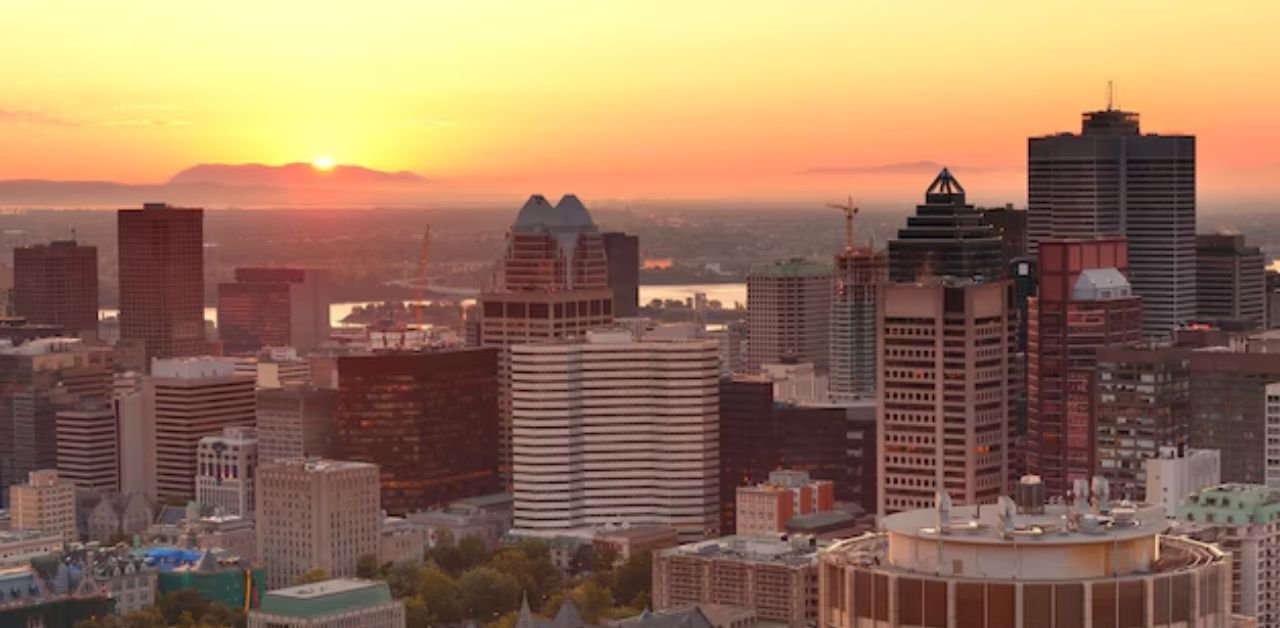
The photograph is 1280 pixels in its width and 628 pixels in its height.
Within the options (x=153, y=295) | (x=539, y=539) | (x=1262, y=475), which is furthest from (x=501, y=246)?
(x=1262, y=475)

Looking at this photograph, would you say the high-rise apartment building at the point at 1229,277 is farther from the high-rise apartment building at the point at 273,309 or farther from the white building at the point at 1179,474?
the high-rise apartment building at the point at 273,309

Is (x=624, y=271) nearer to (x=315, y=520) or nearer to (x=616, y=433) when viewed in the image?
(x=616, y=433)

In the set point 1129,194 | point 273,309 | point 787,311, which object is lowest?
point 273,309

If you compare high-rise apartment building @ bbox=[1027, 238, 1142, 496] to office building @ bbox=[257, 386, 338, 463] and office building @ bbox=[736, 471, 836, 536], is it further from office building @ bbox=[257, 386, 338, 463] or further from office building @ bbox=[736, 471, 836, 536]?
office building @ bbox=[257, 386, 338, 463]

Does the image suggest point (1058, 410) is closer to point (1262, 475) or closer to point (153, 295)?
point (1262, 475)

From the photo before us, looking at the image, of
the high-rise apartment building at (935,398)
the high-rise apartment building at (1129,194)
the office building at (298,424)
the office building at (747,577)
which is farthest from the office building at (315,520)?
the high-rise apartment building at (1129,194)

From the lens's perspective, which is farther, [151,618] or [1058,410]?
[1058,410]

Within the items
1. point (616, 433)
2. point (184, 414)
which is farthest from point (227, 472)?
point (616, 433)

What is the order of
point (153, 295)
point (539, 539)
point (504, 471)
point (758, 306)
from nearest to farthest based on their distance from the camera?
point (539, 539)
point (504, 471)
point (758, 306)
point (153, 295)
